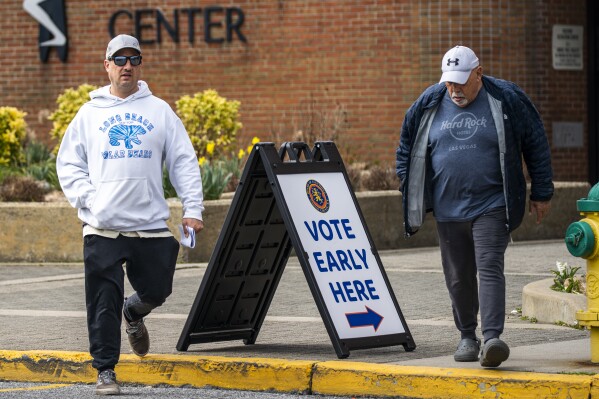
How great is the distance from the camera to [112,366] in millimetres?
7875

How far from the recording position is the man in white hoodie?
7785 mm

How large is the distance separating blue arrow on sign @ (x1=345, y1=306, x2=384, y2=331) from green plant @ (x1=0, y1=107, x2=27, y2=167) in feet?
35.5

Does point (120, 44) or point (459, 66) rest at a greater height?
point (120, 44)

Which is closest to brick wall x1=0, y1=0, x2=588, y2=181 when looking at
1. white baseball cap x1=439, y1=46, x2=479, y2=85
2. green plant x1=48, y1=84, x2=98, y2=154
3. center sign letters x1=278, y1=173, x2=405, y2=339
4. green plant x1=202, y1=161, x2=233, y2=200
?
green plant x1=48, y1=84, x2=98, y2=154

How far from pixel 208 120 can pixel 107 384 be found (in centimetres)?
1105

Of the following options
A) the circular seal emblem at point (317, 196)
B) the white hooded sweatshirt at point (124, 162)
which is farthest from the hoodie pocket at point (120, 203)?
the circular seal emblem at point (317, 196)

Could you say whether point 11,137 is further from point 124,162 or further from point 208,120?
point 124,162

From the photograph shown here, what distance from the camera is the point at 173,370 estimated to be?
8.29 meters

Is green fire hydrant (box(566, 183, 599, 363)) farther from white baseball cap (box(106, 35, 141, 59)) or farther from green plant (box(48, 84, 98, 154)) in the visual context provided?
green plant (box(48, 84, 98, 154))

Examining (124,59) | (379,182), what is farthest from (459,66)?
(379,182)

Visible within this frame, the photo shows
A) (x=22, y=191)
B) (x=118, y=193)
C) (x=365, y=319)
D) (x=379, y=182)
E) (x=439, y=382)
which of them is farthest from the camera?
(x=379, y=182)

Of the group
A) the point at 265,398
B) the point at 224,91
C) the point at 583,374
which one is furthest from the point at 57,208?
the point at 583,374

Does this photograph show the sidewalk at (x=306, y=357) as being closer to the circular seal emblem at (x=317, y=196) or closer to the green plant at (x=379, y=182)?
the circular seal emblem at (x=317, y=196)

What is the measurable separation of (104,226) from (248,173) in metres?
1.11
